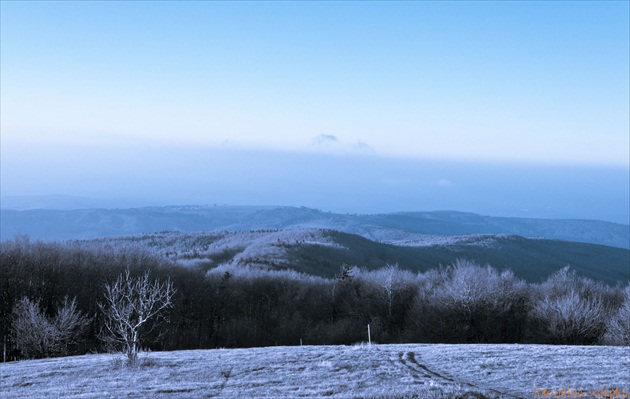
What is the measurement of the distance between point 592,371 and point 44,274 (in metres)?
73.6

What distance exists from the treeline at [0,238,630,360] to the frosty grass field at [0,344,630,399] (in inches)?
1288

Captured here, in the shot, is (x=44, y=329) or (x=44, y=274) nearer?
(x=44, y=329)

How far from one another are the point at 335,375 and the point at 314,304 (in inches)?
2898

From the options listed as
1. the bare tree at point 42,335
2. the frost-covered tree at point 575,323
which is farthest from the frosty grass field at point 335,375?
the frost-covered tree at point 575,323

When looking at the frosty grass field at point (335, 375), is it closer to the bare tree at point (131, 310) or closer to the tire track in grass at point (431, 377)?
the tire track in grass at point (431, 377)

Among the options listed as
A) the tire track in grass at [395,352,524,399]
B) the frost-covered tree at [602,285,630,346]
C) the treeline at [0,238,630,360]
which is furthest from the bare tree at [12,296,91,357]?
the frost-covered tree at [602,285,630,346]

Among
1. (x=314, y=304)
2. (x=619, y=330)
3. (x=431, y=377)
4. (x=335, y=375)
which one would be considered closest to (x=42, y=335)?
(x=335, y=375)

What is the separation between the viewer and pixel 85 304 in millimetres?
80938

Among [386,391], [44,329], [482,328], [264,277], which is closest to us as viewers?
[386,391]

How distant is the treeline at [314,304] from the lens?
7250cm

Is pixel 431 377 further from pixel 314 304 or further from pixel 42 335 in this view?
pixel 314 304

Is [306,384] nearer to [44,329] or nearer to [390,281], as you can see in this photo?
[44,329]

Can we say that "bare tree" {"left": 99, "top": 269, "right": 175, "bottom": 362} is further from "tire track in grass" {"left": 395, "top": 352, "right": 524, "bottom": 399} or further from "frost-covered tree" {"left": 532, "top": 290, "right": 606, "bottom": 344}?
"frost-covered tree" {"left": 532, "top": 290, "right": 606, "bottom": 344}

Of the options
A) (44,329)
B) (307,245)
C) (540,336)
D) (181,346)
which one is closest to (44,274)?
(181,346)
